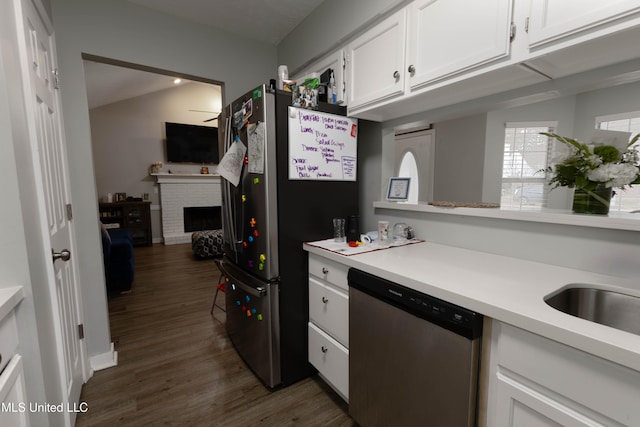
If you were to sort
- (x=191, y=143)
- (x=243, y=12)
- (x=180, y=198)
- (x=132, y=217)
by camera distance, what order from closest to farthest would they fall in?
1. (x=243, y=12)
2. (x=132, y=217)
3. (x=180, y=198)
4. (x=191, y=143)

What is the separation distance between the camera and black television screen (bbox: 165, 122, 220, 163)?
6.08m

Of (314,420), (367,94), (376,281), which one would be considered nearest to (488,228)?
(376,281)

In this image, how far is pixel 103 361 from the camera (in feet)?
6.44

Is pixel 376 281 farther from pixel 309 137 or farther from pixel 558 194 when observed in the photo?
pixel 558 194

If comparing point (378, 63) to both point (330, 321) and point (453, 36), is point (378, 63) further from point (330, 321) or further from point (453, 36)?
point (330, 321)

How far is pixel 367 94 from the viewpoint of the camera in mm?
1658

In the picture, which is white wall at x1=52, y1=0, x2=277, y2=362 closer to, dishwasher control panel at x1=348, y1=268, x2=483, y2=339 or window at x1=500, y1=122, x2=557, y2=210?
dishwasher control panel at x1=348, y1=268, x2=483, y2=339

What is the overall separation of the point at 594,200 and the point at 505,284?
0.59m

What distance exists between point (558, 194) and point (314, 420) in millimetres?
2328

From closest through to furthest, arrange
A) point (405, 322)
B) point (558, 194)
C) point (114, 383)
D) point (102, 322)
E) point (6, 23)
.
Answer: point (6, 23) < point (405, 322) < point (114, 383) < point (102, 322) < point (558, 194)

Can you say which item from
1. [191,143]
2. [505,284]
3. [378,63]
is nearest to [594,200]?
[505,284]

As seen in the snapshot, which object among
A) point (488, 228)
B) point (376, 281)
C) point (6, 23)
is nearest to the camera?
point (6, 23)

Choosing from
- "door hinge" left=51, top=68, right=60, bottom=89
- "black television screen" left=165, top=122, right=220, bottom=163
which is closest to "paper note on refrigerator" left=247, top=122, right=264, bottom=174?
"door hinge" left=51, top=68, right=60, bottom=89

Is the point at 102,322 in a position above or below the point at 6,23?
below
